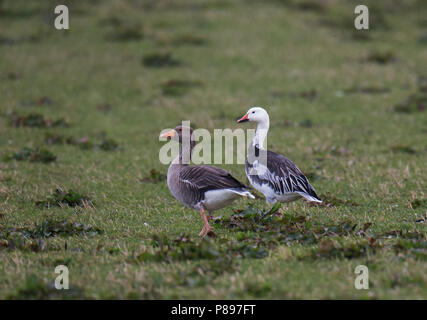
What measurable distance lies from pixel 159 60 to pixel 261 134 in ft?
40.9

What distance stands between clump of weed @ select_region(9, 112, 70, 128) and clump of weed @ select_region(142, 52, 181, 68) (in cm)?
649

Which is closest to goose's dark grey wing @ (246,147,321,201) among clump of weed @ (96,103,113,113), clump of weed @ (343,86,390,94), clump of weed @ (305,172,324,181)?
clump of weed @ (305,172,324,181)

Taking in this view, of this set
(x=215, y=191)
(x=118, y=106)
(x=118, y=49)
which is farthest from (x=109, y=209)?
(x=118, y=49)

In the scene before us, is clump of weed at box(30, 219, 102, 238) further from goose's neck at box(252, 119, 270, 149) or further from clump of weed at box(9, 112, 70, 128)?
clump of weed at box(9, 112, 70, 128)

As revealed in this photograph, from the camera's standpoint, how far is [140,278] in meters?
6.79

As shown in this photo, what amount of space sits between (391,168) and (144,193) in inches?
189

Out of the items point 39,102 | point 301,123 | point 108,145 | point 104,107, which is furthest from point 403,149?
point 39,102

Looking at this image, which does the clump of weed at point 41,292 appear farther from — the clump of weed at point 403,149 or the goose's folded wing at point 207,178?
the clump of weed at point 403,149

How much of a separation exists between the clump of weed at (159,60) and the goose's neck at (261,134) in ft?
39.4

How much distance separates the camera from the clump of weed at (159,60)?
878 inches

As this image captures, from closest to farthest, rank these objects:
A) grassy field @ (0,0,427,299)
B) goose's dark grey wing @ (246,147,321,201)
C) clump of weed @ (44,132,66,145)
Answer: grassy field @ (0,0,427,299)
goose's dark grey wing @ (246,147,321,201)
clump of weed @ (44,132,66,145)

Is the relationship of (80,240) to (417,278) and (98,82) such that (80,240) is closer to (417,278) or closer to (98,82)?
(417,278)

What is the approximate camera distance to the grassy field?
712cm

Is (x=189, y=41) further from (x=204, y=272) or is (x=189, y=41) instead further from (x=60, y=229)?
(x=204, y=272)
